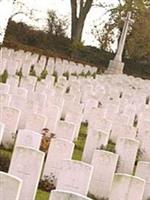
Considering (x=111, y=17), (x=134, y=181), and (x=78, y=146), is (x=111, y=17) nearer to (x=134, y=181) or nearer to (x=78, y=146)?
(x=78, y=146)

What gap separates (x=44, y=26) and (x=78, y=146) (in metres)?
25.8

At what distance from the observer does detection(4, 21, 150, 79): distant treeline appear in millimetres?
33406

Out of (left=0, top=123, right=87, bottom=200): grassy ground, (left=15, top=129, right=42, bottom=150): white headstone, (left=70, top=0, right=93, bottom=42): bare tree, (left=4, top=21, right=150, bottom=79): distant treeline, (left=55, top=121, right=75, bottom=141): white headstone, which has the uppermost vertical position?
(left=70, top=0, right=93, bottom=42): bare tree

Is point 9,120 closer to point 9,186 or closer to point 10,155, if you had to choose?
point 10,155

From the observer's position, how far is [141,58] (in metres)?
36.8

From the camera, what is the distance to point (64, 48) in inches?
1404

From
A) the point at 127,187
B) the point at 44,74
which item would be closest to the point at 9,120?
the point at 127,187

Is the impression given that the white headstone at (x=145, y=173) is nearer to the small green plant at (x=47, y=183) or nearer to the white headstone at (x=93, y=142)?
the small green plant at (x=47, y=183)

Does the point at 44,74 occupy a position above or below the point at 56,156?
above

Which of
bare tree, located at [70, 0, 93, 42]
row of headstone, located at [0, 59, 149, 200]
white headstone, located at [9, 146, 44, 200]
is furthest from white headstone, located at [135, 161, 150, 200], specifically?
bare tree, located at [70, 0, 93, 42]

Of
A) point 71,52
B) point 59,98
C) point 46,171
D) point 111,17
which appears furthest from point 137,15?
point 46,171

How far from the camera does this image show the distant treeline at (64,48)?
110ft

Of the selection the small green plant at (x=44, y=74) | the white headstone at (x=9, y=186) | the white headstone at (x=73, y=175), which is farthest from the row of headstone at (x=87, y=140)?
the small green plant at (x=44, y=74)

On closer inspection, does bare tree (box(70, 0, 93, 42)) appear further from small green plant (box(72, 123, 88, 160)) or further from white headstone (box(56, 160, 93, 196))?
white headstone (box(56, 160, 93, 196))
